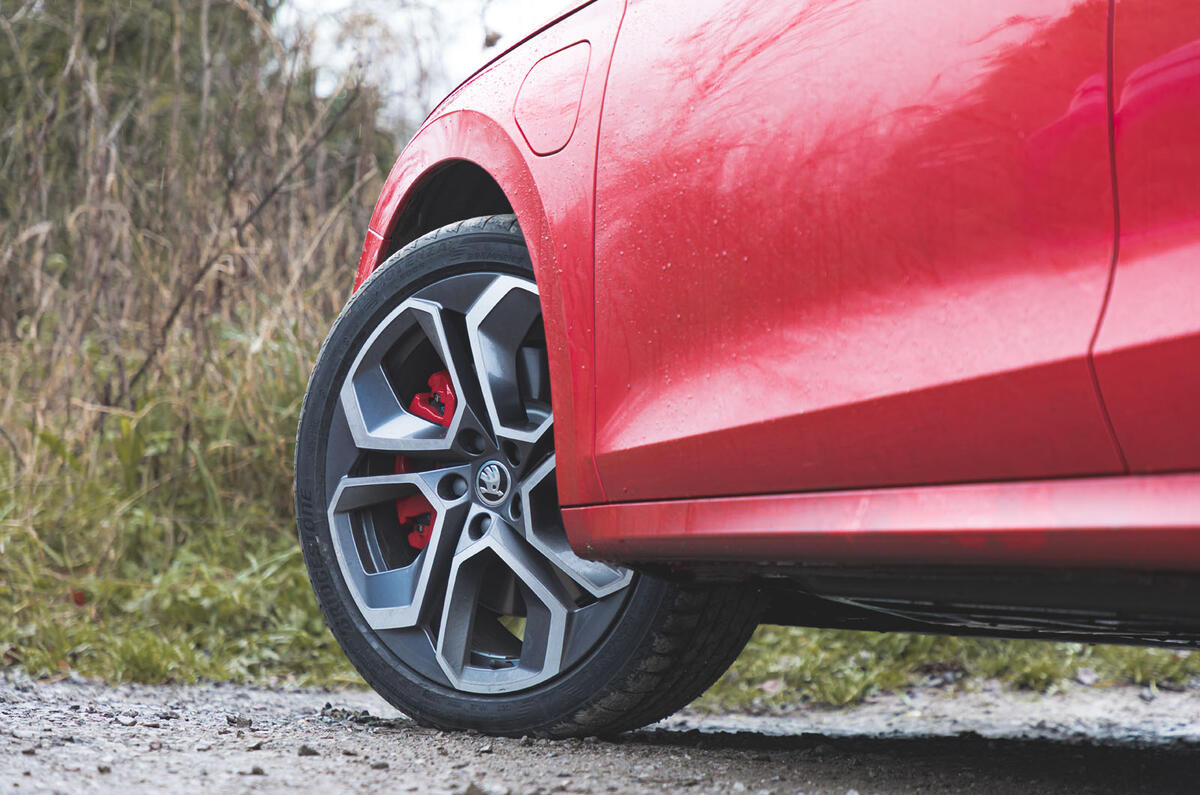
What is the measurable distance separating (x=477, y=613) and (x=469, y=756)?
39 cm

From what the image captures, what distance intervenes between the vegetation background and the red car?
1.37 m

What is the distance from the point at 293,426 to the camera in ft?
14.2

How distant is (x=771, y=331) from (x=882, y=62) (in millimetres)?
400

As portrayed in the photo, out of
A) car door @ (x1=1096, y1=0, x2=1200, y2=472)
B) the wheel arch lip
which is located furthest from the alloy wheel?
car door @ (x1=1096, y1=0, x2=1200, y2=472)

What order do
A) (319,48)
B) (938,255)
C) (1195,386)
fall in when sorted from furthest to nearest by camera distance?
1. (319,48)
2. (938,255)
3. (1195,386)

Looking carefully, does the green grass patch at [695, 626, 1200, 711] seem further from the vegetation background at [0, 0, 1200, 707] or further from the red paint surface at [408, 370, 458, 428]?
the red paint surface at [408, 370, 458, 428]

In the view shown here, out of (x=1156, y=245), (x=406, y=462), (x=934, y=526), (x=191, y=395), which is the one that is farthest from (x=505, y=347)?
(x=191, y=395)

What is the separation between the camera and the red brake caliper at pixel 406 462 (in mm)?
2246

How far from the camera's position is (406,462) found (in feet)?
7.48

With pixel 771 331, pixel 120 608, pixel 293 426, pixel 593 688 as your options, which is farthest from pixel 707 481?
pixel 293 426

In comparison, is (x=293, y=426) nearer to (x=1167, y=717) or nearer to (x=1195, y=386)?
(x=1167, y=717)

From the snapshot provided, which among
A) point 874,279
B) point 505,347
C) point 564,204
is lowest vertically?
point 505,347

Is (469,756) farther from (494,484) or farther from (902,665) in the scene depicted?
(902,665)

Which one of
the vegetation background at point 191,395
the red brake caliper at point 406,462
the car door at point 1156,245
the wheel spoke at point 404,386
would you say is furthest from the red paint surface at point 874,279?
Answer: the vegetation background at point 191,395
